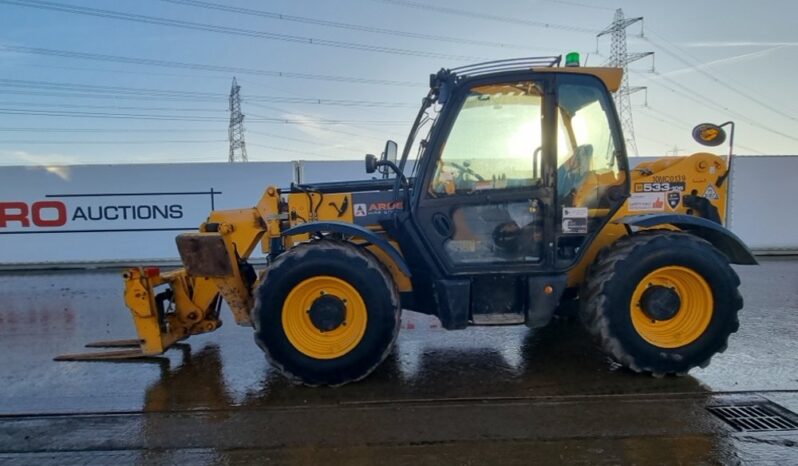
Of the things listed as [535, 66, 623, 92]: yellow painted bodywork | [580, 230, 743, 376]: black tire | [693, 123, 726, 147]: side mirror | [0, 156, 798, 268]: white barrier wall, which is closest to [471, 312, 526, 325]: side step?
[580, 230, 743, 376]: black tire

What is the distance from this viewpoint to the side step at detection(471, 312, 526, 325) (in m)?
3.97

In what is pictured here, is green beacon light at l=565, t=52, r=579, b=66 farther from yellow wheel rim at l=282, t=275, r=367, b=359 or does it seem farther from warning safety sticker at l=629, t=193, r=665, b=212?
yellow wheel rim at l=282, t=275, r=367, b=359

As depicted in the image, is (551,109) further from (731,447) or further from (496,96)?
(731,447)

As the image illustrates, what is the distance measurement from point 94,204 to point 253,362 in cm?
788

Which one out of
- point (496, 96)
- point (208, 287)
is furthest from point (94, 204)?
point (496, 96)

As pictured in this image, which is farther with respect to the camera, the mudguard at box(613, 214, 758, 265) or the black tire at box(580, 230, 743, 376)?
the mudguard at box(613, 214, 758, 265)

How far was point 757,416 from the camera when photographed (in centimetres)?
329

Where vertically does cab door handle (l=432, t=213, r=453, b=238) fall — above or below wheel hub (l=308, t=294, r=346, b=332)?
above

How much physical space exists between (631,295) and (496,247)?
1066 mm

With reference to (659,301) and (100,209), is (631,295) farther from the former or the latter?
(100,209)

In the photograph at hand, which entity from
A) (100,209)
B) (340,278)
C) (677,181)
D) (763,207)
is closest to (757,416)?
(677,181)

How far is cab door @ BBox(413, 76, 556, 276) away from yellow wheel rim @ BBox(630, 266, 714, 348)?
81cm

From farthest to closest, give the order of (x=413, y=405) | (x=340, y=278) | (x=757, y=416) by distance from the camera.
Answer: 1. (x=340, y=278)
2. (x=413, y=405)
3. (x=757, y=416)

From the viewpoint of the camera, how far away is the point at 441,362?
4395 millimetres
